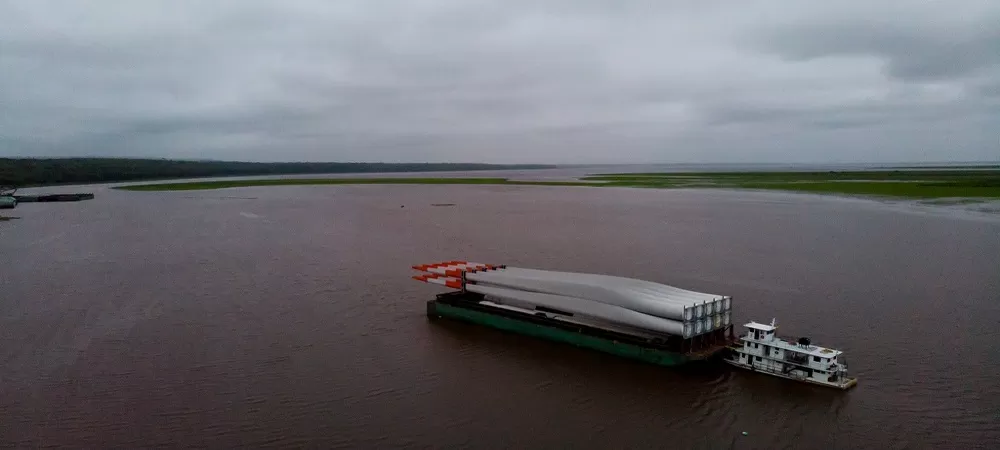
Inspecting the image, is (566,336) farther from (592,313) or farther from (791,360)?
(791,360)

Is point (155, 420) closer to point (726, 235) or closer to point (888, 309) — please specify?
point (888, 309)

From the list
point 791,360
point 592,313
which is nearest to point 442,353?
point 592,313

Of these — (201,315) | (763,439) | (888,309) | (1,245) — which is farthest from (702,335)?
(1,245)

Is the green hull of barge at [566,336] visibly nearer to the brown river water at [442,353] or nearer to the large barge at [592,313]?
the large barge at [592,313]

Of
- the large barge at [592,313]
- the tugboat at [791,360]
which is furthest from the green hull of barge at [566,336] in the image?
the tugboat at [791,360]

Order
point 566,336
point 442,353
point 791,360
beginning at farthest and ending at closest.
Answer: point 566,336, point 442,353, point 791,360

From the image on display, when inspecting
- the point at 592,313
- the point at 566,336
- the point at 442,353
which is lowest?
the point at 442,353

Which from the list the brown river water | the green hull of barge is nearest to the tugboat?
the brown river water
